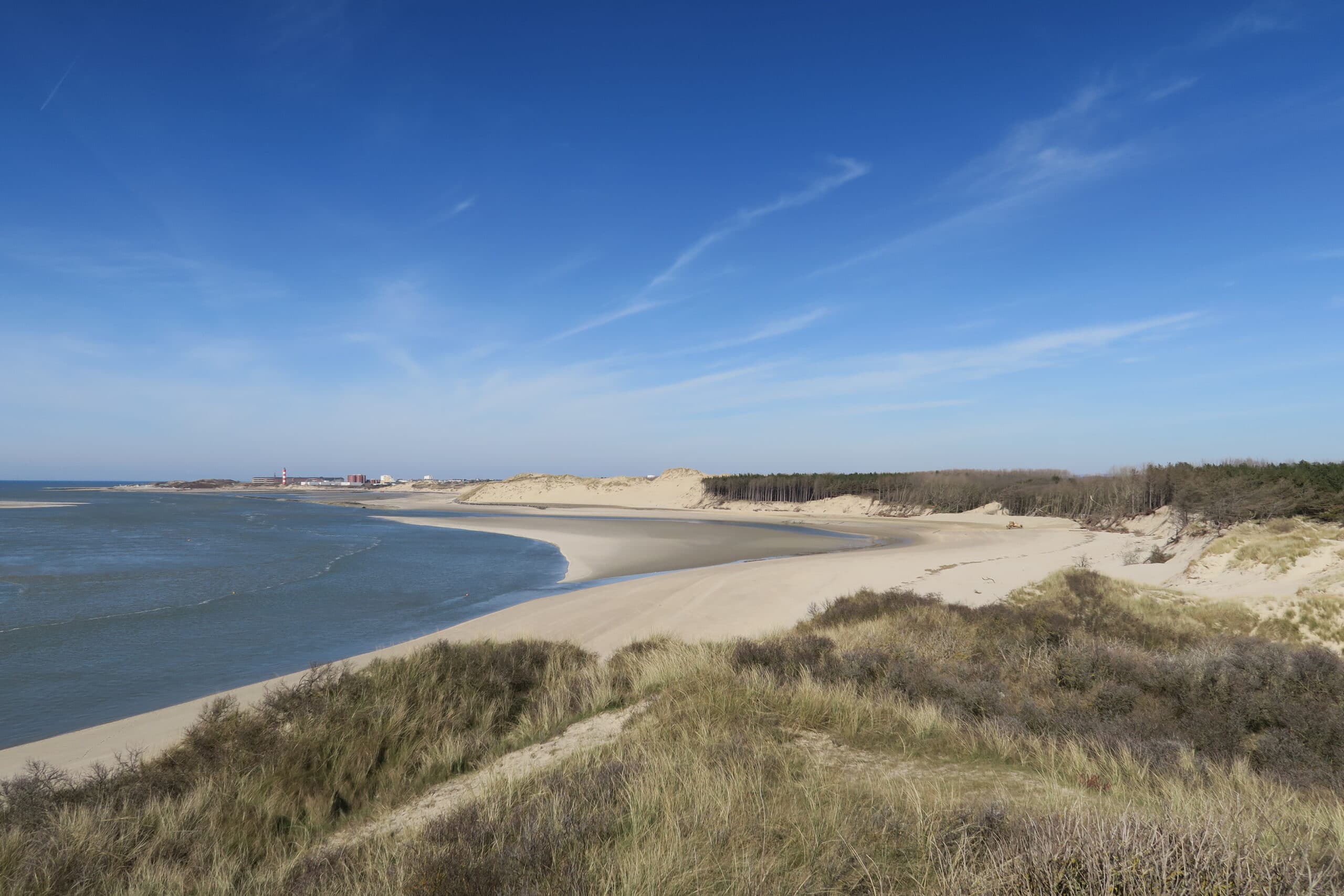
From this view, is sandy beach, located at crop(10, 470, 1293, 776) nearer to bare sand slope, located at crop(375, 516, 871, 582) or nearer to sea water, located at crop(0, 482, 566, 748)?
bare sand slope, located at crop(375, 516, 871, 582)

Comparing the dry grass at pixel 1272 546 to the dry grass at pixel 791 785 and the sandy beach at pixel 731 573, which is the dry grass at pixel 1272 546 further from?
the dry grass at pixel 791 785

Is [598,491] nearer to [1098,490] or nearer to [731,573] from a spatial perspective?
→ [1098,490]

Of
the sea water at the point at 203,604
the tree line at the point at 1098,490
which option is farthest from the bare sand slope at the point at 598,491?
the sea water at the point at 203,604

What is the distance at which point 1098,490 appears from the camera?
6881cm

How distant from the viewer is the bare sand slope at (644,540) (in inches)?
1303

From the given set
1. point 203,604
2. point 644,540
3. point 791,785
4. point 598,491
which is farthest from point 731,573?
point 598,491

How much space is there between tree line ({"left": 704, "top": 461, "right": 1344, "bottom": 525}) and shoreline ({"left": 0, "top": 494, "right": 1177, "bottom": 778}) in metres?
5.99

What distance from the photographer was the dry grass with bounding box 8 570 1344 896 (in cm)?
360

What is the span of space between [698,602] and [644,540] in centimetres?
2584

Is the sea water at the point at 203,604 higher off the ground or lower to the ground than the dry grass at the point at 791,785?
lower

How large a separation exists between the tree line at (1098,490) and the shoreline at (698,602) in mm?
5987

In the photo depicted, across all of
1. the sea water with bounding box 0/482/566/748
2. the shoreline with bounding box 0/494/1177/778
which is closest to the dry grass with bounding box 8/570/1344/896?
the shoreline with bounding box 0/494/1177/778

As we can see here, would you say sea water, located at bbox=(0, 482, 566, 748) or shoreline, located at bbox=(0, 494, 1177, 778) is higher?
shoreline, located at bbox=(0, 494, 1177, 778)

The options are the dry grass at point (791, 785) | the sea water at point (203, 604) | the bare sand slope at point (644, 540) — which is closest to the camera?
the dry grass at point (791, 785)
